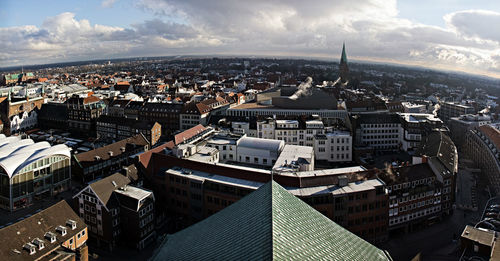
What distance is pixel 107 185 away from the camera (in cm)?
4047

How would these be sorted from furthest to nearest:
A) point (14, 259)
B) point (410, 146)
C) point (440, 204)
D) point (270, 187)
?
point (410, 146)
point (440, 204)
point (14, 259)
point (270, 187)

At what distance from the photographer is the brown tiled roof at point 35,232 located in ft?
96.9

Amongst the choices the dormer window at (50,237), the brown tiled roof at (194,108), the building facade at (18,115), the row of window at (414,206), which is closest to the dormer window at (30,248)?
the dormer window at (50,237)

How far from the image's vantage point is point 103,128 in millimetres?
82688

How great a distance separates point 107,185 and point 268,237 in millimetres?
32318

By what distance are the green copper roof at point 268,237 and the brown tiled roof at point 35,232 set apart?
18.7m

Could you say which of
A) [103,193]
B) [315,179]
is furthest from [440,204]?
[103,193]

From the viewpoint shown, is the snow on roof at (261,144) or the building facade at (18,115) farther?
the building facade at (18,115)

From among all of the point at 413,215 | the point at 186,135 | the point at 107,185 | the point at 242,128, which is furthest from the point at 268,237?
the point at 242,128

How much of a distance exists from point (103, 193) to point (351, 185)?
2763cm

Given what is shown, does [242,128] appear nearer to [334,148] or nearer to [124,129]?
[334,148]

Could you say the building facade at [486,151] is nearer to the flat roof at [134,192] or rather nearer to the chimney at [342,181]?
the chimney at [342,181]

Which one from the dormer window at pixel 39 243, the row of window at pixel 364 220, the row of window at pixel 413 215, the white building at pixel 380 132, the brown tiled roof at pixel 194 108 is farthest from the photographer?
the brown tiled roof at pixel 194 108

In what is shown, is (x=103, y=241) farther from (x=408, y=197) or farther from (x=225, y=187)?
(x=408, y=197)
